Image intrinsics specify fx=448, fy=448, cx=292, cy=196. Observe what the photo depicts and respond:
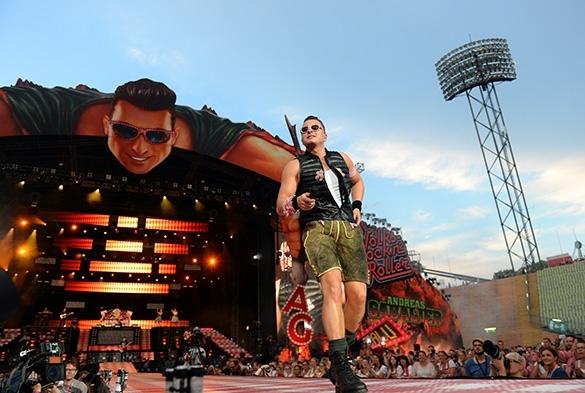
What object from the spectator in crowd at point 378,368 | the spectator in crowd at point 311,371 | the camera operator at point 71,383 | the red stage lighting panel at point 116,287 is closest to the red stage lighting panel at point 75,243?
the red stage lighting panel at point 116,287

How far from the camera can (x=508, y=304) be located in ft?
88.4

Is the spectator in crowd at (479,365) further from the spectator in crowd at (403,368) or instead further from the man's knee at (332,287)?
the man's knee at (332,287)

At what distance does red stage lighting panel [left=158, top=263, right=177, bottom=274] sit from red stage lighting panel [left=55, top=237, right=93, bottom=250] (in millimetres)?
4703

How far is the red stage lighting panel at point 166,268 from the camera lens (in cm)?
3092

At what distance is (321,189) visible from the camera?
3.27 metres

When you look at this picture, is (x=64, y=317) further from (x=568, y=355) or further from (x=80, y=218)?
(x=568, y=355)

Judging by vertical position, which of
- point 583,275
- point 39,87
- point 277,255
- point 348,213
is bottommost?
point 348,213

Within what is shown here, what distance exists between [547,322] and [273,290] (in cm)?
1544

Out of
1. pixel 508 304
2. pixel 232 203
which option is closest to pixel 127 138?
pixel 232 203

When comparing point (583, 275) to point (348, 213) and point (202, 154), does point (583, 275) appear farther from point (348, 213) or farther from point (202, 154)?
point (348, 213)

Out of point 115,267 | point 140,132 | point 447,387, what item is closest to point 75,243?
point 115,267

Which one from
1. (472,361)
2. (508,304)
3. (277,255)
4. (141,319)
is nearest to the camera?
(472,361)

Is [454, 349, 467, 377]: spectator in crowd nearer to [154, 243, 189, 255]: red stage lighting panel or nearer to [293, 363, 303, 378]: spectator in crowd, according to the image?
[293, 363, 303, 378]: spectator in crowd

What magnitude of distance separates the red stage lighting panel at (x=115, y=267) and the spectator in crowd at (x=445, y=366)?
82.6 feet
